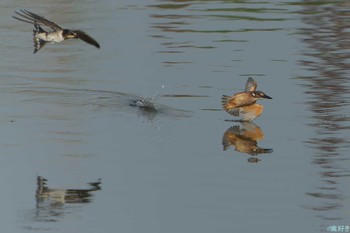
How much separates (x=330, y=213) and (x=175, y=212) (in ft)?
3.30

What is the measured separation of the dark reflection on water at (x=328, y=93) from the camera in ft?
29.6

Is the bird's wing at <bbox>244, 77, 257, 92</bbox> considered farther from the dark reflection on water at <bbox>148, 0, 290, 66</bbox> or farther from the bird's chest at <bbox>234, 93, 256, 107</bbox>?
the dark reflection on water at <bbox>148, 0, 290, 66</bbox>

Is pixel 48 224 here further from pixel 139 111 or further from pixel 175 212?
pixel 139 111

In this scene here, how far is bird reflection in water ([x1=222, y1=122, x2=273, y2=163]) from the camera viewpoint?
10.3 meters

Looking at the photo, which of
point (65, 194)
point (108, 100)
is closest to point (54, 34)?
point (108, 100)

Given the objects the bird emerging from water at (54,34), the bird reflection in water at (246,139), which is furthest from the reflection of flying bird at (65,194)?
the bird emerging from water at (54,34)

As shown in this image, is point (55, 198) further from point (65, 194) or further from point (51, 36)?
point (51, 36)

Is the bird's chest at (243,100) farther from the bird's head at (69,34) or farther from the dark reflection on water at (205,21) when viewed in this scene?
the dark reflection on water at (205,21)

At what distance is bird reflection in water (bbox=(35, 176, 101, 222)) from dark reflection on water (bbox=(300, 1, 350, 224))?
5.04 ft

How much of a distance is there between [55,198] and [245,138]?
2451mm

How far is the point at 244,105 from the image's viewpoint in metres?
11.5

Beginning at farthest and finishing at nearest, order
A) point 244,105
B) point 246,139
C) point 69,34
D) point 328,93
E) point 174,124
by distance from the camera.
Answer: point 328,93, point 244,105, point 69,34, point 174,124, point 246,139

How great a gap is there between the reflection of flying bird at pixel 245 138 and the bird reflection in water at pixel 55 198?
1600 mm

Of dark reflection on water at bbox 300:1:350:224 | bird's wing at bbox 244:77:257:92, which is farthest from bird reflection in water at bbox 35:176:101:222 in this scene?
bird's wing at bbox 244:77:257:92
